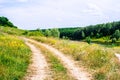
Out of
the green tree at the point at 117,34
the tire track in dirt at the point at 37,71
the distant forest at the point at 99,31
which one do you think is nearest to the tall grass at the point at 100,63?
the tire track in dirt at the point at 37,71

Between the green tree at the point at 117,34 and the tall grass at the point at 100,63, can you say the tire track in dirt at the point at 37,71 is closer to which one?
the tall grass at the point at 100,63

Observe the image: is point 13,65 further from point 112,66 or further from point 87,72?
point 112,66

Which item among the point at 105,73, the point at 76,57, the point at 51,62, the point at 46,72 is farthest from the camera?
the point at 76,57

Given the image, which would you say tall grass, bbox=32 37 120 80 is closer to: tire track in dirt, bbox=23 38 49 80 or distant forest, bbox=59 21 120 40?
tire track in dirt, bbox=23 38 49 80

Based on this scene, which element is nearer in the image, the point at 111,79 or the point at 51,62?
the point at 111,79

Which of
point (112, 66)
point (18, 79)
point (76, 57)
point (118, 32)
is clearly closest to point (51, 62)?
point (76, 57)

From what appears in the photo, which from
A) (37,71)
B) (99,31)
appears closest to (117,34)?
(99,31)

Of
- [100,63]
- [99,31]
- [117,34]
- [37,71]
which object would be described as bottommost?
[117,34]

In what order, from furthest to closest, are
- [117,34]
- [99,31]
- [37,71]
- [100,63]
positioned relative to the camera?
[99,31] < [117,34] < [100,63] < [37,71]

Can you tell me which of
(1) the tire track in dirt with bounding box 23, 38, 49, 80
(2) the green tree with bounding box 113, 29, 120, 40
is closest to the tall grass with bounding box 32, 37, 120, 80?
(1) the tire track in dirt with bounding box 23, 38, 49, 80

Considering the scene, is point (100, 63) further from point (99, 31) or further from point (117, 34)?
point (99, 31)

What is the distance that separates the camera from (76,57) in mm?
27875

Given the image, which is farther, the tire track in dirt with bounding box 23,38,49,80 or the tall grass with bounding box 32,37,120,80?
the tire track in dirt with bounding box 23,38,49,80

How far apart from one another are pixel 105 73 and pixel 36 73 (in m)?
3.61
